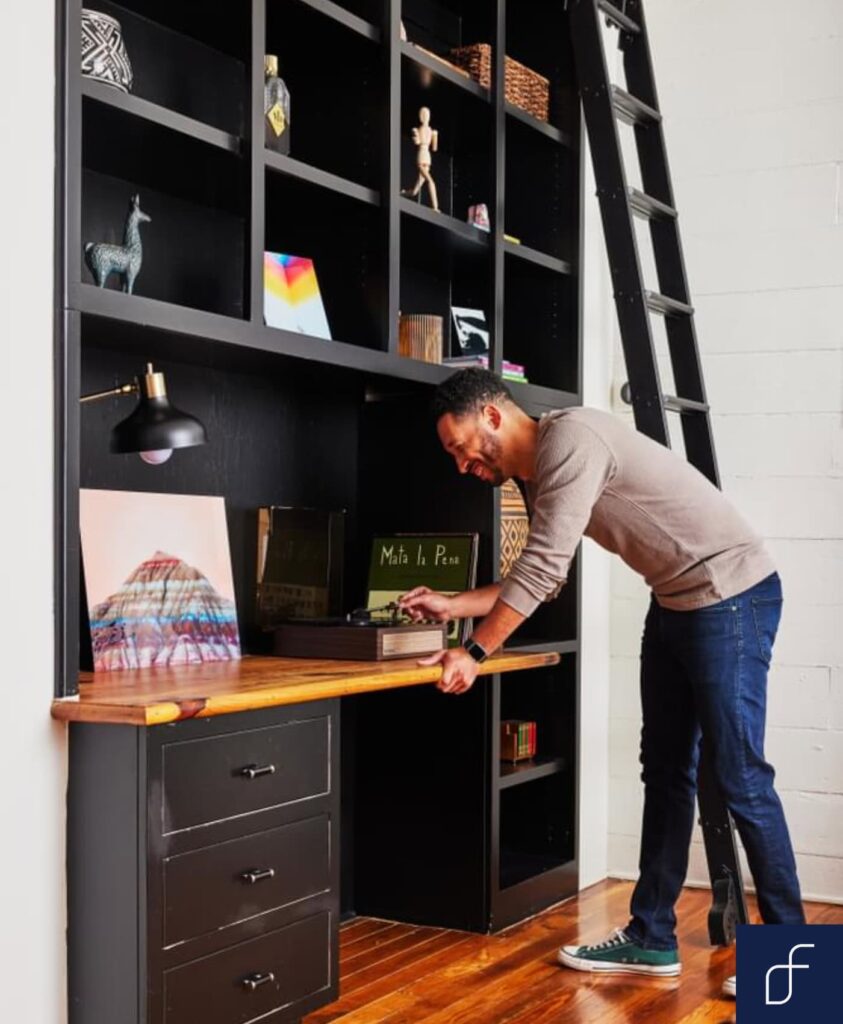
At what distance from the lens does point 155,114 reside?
118 inches

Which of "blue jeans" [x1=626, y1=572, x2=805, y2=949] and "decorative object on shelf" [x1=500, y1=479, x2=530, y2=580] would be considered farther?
"decorative object on shelf" [x1=500, y1=479, x2=530, y2=580]

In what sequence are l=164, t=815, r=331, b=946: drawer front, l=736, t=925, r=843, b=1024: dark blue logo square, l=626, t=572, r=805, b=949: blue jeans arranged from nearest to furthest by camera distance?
l=164, t=815, r=331, b=946: drawer front
l=736, t=925, r=843, b=1024: dark blue logo square
l=626, t=572, r=805, b=949: blue jeans

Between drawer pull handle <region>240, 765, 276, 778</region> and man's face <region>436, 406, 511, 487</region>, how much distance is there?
898 millimetres

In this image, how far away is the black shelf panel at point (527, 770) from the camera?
4.27 m

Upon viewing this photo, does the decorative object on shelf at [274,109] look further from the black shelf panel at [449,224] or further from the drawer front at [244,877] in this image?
the drawer front at [244,877]

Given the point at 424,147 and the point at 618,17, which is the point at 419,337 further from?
the point at 618,17

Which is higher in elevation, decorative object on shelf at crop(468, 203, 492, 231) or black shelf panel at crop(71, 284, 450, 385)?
decorative object on shelf at crop(468, 203, 492, 231)

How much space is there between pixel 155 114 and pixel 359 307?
3.03 ft

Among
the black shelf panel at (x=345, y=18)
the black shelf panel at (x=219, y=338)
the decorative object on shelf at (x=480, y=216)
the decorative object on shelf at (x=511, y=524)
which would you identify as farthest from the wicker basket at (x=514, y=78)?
the decorative object on shelf at (x=511, y=524)

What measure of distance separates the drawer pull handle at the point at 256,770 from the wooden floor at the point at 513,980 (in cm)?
73

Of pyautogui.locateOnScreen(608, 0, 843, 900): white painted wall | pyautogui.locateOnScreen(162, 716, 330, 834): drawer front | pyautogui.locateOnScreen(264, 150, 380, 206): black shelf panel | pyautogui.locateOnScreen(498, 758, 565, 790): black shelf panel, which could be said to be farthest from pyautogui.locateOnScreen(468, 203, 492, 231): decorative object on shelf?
pyautogui.locateOnScreen(162, 716, 330, 834): drawer front

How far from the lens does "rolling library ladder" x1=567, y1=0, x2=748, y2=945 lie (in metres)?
3.97

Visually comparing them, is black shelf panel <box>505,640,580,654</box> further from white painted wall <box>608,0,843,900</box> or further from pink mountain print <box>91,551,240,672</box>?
pink mountain print <box>91,551,240,672</box>

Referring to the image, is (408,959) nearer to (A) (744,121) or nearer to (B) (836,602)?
(B) (836,602)
